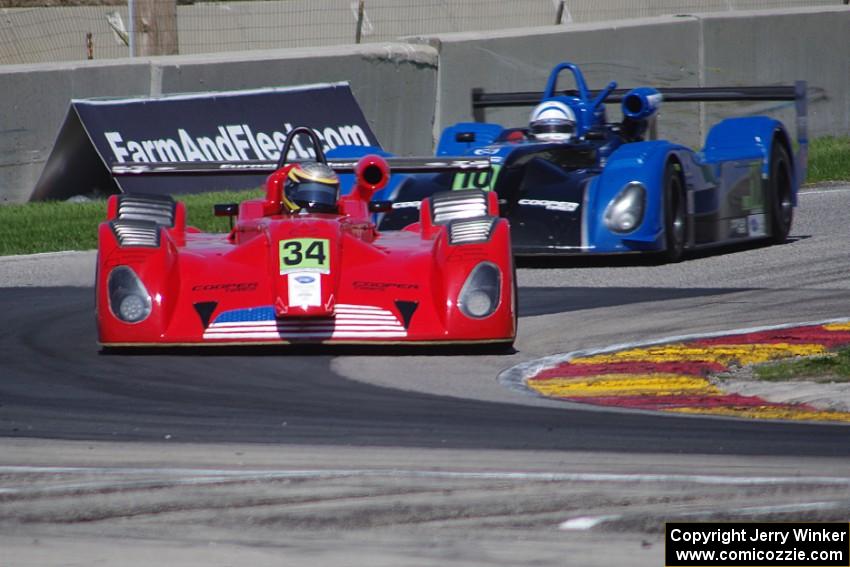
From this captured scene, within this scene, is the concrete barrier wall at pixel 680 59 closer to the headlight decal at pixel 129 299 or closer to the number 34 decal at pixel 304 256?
the number 34 decal at pixel 304 256

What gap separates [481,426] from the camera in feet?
18.8

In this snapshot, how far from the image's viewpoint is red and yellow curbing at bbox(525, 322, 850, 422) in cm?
616

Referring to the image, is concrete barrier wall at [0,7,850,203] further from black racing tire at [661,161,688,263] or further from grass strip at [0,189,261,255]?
black racing tire at [661,161,688,263]

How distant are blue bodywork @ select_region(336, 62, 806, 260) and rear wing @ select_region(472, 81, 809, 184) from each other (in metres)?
0.14

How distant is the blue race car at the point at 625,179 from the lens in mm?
10656

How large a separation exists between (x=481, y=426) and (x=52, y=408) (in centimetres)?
168

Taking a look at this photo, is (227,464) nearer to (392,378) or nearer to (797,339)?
(392,378)

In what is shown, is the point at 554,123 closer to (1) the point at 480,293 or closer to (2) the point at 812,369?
(1) the point at 480,293

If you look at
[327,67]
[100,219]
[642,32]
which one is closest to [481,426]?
[100,219]

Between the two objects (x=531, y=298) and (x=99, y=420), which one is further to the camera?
(x=531, y=298)

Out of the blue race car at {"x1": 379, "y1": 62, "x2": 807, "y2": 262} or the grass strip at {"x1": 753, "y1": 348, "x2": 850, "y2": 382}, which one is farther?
the blue race car at {"x1": 379, "y1": 62, "x2": 807, "y2": 262}

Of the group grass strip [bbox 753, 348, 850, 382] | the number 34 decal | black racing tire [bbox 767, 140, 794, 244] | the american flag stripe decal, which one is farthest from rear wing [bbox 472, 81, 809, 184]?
the american flag stripe decal

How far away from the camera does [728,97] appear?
12.0 meters

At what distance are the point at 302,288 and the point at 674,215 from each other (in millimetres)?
4365
